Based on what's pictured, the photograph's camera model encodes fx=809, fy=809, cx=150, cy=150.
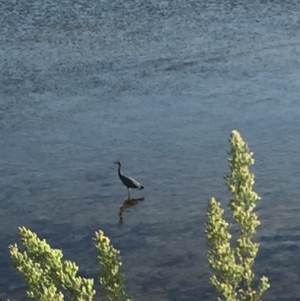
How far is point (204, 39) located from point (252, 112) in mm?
6977

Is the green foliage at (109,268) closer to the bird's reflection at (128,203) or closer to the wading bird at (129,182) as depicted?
the bird's reflection at (128,203)

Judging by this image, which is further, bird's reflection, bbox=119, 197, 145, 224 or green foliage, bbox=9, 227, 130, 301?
bird's reflection, bbox=119, 197, 145, 224

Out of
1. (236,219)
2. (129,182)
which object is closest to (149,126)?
(129,182)

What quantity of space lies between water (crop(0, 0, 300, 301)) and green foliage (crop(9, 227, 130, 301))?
964 centimetres

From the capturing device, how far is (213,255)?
5.56 meters

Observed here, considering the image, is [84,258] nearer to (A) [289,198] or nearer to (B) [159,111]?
(A) [289,198]

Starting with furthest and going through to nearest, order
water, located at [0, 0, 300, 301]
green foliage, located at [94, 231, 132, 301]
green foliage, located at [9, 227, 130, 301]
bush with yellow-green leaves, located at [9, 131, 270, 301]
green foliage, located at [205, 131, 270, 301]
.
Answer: water, located at [0, 0, 300, 301]
green foliage, located at [94, 231, 132, 301]
green foliage, located at [9, 227, 130, 301]
bush with yellow-green leaves, located at [9, 131, 270, 301]
green foliage, located at [205, 131, 270, 301]

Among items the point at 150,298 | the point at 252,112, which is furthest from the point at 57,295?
the point at 252,112

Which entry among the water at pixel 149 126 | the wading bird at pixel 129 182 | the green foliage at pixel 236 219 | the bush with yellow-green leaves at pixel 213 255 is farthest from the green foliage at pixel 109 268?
the wading bird at pixel 129 182

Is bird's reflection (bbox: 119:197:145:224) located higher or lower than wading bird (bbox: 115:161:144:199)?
lower

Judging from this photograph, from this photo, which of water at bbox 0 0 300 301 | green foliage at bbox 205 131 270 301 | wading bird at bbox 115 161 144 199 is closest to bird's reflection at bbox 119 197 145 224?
water at bbox 0 0 300 301

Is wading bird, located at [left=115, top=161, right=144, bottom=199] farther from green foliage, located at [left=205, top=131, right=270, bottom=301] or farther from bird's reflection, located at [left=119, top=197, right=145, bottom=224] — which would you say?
green foliage, located at [left=205, top=131, right=270, bottom=301]

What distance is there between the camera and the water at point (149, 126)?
55.3ft

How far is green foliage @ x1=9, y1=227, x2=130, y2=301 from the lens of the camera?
548 centimetres
